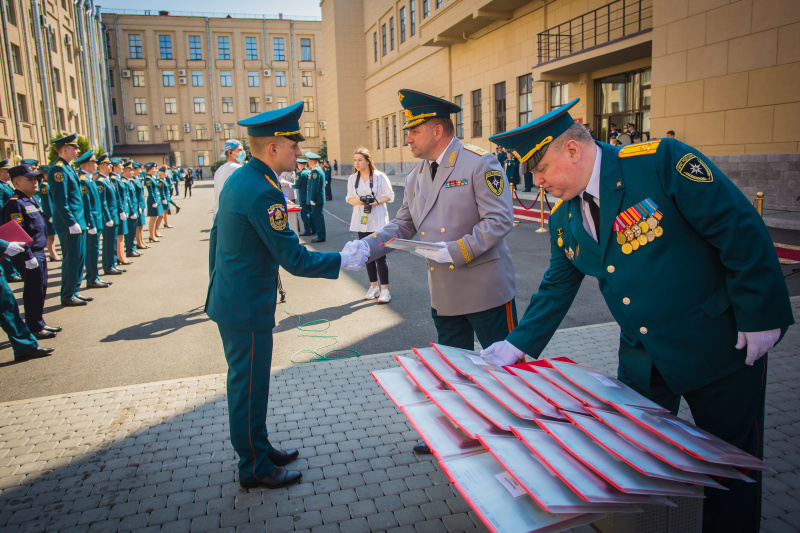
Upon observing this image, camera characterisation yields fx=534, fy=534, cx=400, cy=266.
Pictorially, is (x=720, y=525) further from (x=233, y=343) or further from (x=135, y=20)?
(x=135, y=20)

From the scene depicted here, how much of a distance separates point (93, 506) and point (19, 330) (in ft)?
12.8

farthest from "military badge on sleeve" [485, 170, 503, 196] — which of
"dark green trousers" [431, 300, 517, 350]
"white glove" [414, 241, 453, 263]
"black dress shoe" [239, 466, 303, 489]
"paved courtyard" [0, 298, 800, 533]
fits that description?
"black dress shoe" [239, 466, 303, 489]

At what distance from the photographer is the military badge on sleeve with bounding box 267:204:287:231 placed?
3133mm

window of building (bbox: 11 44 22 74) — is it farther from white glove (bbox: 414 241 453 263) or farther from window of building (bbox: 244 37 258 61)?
window of building (bbox: 244 37 258 61)

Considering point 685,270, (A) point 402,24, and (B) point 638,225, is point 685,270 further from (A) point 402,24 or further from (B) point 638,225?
(A) point 402,24

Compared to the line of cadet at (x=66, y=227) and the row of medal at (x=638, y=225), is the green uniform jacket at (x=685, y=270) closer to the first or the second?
the row of medal at (x=638, y=225)

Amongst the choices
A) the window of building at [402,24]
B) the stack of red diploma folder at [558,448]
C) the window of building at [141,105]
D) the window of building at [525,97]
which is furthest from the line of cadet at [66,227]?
the window of building at [141,105]

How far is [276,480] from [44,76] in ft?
116

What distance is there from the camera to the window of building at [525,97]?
2650cm

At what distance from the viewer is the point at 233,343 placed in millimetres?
3320

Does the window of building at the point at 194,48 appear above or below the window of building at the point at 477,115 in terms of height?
above

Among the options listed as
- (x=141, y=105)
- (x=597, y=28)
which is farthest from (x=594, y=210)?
(x=141, y=105)

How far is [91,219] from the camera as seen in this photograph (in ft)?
32.1

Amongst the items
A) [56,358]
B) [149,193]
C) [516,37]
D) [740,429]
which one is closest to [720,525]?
[740,429]
